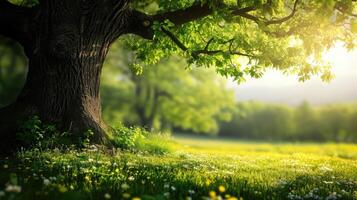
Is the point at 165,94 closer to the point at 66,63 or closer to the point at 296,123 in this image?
the point at 66,63

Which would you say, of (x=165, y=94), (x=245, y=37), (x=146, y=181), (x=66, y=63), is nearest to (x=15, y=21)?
(x=66, y=63)

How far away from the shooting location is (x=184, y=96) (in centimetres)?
4169

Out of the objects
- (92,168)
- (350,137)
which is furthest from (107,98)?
(350,137)

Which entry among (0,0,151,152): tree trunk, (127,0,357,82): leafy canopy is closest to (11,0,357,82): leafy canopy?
(127,0,357,82): leafy canopy

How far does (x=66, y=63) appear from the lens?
12.8 meters

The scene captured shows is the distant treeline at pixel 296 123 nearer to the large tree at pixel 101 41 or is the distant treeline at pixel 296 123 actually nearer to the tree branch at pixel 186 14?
the large tree at pixel 101 41

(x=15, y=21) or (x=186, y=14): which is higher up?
(x=186, y=14)

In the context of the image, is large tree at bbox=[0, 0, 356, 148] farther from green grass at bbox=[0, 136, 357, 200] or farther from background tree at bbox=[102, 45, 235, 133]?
background tree at bbox=[102, 45, 235, 133]

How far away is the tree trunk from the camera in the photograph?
12.6 metres

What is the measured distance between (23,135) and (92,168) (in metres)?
3.68

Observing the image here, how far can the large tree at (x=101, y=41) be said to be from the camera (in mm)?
12641

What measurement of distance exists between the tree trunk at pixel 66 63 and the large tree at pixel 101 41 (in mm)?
26

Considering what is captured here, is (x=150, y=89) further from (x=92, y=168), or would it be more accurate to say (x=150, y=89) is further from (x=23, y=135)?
(x=92, y=168)

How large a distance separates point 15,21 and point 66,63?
2.25m
